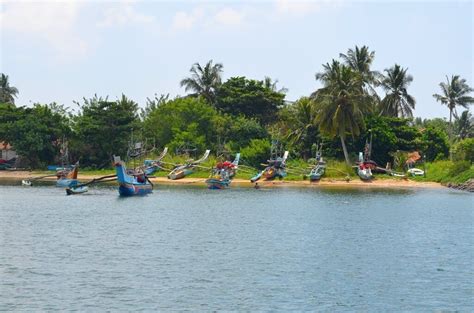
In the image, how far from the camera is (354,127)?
82250 millimetres

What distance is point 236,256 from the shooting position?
3238 cm

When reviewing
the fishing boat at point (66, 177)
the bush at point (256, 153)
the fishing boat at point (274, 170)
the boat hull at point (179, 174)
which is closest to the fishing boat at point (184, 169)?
the boat hull at point (179, 174)

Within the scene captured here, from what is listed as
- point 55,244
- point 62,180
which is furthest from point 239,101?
point 55,244

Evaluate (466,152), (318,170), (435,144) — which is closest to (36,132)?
(318,170)

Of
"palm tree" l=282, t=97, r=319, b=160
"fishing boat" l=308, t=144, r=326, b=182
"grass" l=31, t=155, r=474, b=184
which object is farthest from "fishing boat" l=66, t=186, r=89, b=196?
"palm tree" l=282, t=97, r=319, b=160

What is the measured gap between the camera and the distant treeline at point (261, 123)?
8344cm

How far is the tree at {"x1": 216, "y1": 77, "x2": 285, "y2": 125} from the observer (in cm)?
10081

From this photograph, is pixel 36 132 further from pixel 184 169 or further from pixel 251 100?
pixel 251 100

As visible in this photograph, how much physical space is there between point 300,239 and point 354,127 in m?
45.6

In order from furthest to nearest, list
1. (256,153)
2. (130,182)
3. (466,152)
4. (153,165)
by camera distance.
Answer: (256,153), (153,165), (466,152), (130,182)

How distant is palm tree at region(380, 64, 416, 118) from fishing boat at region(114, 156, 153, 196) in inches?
1508

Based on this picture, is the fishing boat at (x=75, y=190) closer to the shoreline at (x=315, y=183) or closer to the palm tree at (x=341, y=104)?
the shoreline at (x=315, y=183)

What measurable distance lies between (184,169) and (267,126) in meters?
18.2

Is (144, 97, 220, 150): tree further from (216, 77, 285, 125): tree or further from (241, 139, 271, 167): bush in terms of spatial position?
(241, 139, 271, 167): bush
